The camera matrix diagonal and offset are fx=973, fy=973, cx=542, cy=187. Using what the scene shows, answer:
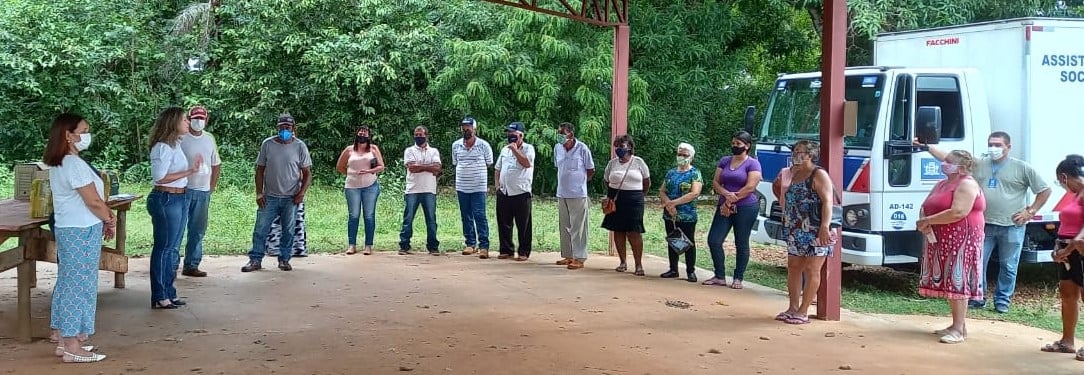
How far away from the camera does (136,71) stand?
18.5m

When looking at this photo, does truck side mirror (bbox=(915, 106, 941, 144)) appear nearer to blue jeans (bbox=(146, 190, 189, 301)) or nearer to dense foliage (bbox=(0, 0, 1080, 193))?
blue jeans (bbox=(146, 190, 189, 301))

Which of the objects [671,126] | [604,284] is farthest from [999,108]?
[671,126]

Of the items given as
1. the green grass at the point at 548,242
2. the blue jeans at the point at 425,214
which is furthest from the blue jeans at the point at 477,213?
the green grass at the point at 548,242

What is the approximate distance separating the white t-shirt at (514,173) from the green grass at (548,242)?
154 cm

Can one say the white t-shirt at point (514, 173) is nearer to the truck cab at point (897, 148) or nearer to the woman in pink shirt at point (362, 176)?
the woman in pink shirt at point (362, 176)

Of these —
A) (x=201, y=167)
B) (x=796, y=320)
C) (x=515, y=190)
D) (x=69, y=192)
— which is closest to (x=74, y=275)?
(x=69, y=192)

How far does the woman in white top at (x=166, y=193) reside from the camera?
6926mm

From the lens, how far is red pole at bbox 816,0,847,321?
6926 millimetres

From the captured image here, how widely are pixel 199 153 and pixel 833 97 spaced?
196 inches

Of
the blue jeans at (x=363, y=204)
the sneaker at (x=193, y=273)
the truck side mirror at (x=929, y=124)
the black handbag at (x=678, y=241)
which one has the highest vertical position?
the truck side mirror at (x=929, y=124)

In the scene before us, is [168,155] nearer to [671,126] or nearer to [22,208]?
[22,208]

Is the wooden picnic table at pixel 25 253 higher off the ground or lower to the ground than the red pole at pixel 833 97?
lower

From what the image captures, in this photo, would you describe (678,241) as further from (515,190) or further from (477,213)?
(477,213)

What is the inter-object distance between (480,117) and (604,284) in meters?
8.88
